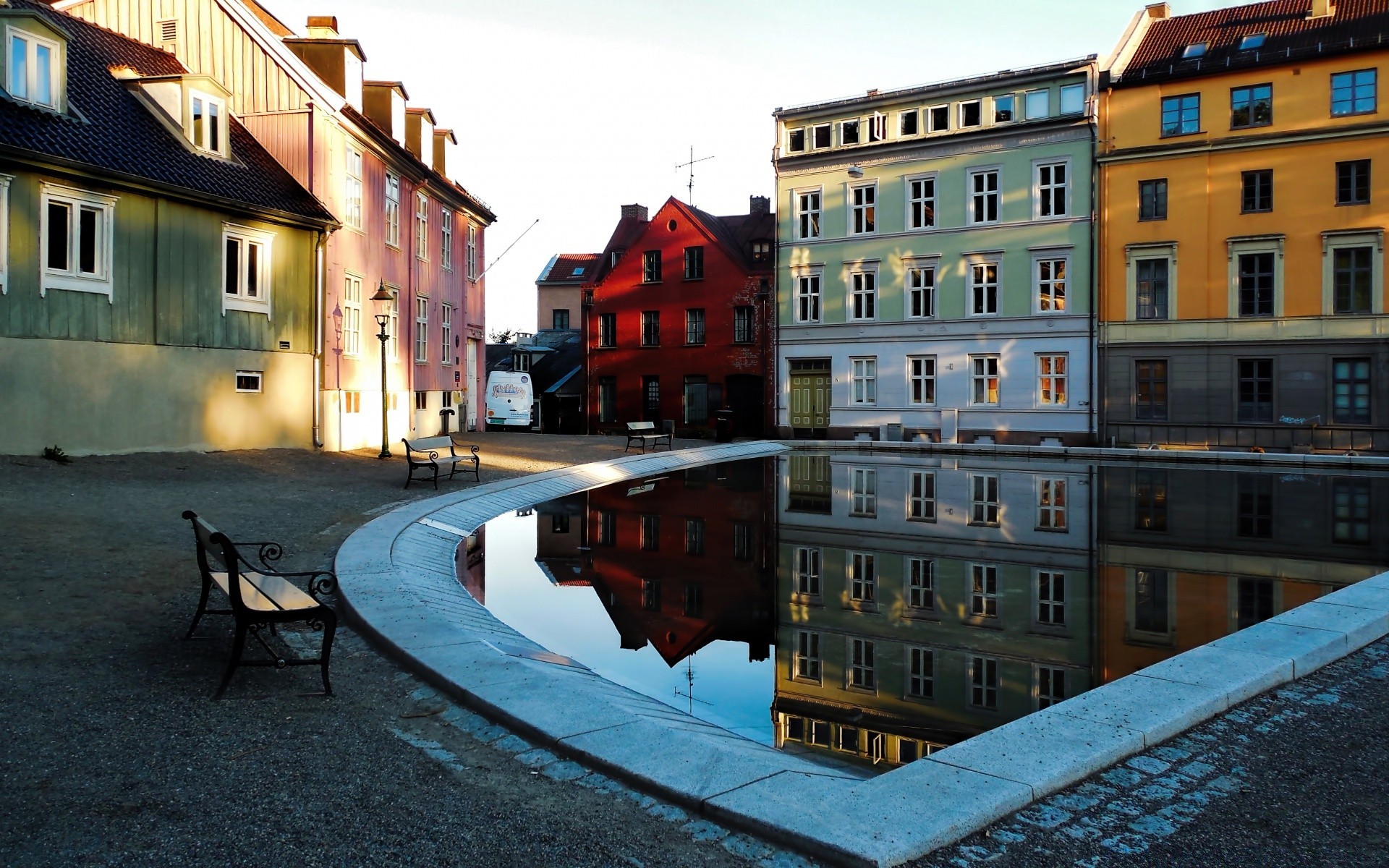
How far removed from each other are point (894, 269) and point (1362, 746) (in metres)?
32.7

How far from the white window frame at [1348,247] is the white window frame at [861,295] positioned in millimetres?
14529

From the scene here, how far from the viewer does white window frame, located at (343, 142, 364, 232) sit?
24.5m

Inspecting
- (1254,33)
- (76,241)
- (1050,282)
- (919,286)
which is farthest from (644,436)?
(1254,33)

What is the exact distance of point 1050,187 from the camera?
33719 mm

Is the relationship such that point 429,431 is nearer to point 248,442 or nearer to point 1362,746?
point 248,442

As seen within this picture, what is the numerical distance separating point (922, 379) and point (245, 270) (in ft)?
77.5

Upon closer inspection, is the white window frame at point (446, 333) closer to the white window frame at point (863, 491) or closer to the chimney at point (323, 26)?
the chimney at point (323, 26)

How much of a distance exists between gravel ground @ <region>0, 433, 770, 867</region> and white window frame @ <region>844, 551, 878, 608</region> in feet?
17.1

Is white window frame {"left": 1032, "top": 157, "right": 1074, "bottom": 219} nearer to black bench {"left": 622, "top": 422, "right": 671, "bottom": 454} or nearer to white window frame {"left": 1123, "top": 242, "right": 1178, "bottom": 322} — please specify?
white window frame {"left": 1123, "top": 242, "right": 1178, "bottom": 322}

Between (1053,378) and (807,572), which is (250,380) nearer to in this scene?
(807,572)

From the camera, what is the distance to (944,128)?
35625mm

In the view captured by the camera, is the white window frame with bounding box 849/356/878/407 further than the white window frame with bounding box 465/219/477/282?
Yes

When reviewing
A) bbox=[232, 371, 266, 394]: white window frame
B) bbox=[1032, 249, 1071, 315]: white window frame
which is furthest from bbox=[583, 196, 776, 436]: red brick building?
bbox=[232, 371, 266, 394]: white window frame

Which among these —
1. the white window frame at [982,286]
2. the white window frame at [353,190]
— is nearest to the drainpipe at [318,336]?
the white window frame at [353,190]
